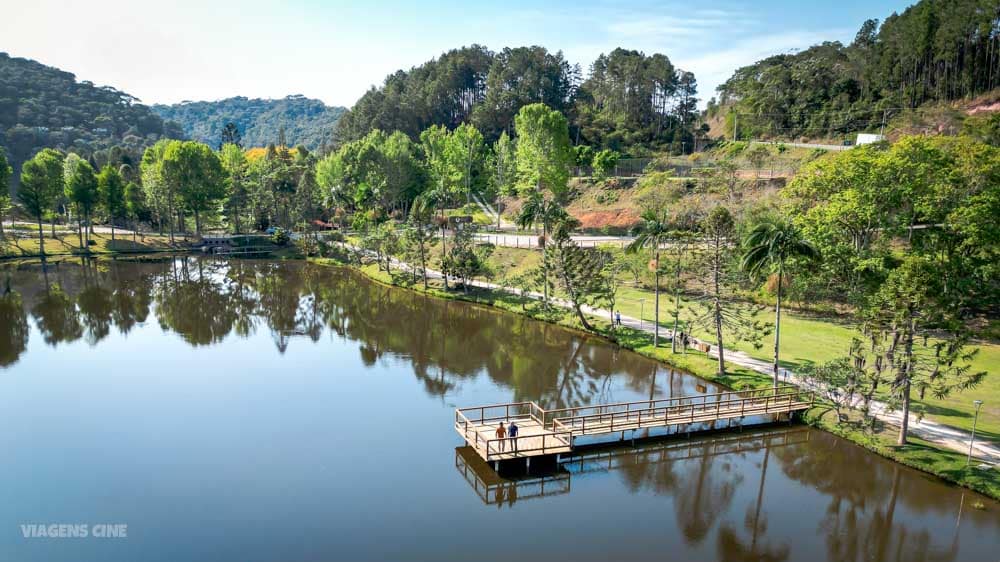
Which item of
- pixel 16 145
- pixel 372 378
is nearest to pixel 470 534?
pixel 372 378

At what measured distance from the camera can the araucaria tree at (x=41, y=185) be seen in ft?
270

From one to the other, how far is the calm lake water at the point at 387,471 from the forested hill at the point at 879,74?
3018 inches

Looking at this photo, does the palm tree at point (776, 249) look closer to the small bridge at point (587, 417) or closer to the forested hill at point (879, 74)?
the small bridge at point (587, 417)

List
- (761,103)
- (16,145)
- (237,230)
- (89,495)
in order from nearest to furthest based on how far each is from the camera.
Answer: (89,495) < (237,230) < (761,103) < (16,145)

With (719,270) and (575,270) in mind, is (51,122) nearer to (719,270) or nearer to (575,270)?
(575,270)

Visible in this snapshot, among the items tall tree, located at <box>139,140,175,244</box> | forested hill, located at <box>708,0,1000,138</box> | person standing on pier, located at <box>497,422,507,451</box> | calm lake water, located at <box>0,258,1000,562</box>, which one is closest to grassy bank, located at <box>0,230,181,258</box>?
tall tree, located at <box>139,140,175,244</box>

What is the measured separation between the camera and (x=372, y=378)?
3881cm

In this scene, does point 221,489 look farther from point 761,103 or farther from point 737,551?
point 761,103

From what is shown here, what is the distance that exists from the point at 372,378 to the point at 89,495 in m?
16.5

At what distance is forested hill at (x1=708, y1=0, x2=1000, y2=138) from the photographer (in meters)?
90.2

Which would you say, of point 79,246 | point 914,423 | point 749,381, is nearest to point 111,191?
point 79,246

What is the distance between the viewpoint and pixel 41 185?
83.2m

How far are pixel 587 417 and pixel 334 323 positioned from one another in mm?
28337
